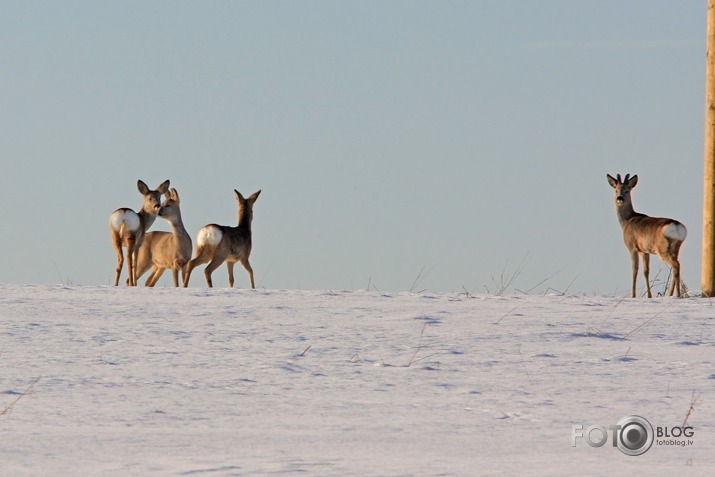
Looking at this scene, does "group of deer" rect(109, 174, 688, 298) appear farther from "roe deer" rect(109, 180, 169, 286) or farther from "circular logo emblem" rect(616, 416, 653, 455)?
"circular logo emblem" rect(616, 416, 653, 455)

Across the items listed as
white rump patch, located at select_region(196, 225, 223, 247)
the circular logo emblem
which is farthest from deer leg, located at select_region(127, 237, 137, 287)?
the circular logo emblem

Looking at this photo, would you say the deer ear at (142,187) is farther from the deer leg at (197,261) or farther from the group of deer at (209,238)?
the deer leg at (197,261)

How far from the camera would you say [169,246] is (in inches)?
672

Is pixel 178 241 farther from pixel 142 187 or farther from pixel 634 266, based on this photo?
pixel 634 266

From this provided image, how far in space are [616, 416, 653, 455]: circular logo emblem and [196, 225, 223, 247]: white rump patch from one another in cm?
1202

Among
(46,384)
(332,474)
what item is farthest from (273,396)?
(332,474)

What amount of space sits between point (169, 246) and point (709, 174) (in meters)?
7.89

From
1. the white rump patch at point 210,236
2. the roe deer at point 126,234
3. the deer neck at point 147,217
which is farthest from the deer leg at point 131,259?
the white rump patch at point 210,236

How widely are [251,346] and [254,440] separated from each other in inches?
95.1

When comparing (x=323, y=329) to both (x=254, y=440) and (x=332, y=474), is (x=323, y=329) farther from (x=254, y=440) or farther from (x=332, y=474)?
(x=332, y=474)

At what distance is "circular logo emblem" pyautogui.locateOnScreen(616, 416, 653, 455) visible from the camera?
4.67 metres

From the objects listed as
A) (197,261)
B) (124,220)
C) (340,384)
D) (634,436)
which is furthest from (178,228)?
(634,436)

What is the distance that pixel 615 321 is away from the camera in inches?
336

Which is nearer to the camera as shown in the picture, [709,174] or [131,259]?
[709,174]
